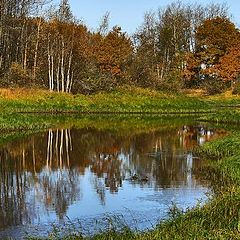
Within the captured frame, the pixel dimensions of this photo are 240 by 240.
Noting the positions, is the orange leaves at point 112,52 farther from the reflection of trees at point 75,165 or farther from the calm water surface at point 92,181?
the calm water surface at point 92,181

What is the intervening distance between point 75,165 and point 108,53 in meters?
39.2

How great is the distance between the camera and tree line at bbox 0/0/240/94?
4825cm

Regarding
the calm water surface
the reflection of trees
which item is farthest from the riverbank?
the reflection of trees

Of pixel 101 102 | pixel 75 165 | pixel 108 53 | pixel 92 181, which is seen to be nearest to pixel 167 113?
pixel 101 102

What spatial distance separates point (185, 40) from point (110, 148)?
165ft

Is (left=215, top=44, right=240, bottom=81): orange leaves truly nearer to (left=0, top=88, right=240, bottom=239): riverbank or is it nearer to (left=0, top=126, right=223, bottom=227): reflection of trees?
(left=0, top=88, right=240, bottom=239): riverbank

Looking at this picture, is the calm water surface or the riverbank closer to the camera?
the riverbank

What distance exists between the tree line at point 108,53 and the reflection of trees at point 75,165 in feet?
73.5

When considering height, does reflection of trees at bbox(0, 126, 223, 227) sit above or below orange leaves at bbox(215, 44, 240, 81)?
below

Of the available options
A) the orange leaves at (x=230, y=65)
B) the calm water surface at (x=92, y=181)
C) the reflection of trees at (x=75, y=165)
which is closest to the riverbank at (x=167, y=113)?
the calm water surface at (x=92, y=181)

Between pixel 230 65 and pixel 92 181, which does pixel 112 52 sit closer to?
pixel 230 65

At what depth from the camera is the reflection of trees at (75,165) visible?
11773mm

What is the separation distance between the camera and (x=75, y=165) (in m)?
16.8

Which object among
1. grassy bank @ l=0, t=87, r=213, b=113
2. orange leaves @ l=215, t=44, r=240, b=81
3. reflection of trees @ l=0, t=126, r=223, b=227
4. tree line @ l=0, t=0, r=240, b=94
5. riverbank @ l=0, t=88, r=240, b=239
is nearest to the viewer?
riverbank @ l=0, t=88, r=240, b=239
